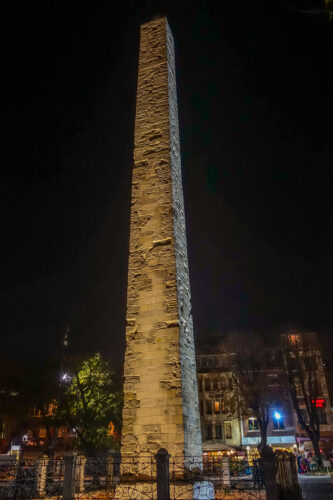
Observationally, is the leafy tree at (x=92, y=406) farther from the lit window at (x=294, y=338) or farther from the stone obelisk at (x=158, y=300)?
the stone obelisk at (x=158, y=300)

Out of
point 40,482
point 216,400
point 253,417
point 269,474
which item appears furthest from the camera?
point 216,400

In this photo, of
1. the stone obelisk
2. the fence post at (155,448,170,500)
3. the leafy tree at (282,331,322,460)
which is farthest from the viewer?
the leafy tree at (282,331,322,460)

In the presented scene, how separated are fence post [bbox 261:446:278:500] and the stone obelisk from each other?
4.94 feet

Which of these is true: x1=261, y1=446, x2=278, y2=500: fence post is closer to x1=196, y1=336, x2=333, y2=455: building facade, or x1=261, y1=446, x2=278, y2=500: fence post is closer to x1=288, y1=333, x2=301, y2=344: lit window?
x1=288, y1=333, x2=301, y2=344: lit window

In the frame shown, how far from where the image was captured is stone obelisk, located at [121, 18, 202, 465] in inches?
322

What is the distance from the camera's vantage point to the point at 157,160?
35.4 ft

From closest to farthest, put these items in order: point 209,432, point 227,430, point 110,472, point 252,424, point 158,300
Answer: point 158,300 → point 110,472 → point 252,424 → point 227,430 → point 209,432

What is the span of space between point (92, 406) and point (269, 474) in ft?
59.5

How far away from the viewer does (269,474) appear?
7133mm

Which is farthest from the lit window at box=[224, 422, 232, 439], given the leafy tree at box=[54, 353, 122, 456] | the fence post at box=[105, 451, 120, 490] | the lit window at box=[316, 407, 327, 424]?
the fence post at box=[105, 451, 120, 490]

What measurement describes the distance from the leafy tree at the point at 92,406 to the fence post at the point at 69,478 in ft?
52.4

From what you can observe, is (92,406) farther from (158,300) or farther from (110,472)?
(158,300)

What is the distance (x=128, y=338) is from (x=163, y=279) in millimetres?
1595

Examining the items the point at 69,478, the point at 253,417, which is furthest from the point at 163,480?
the point at 253,417
